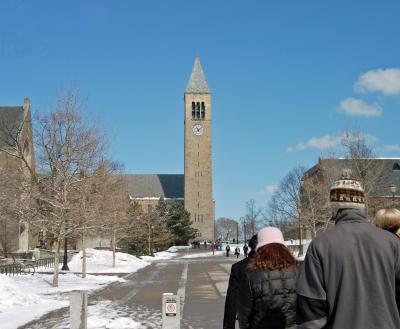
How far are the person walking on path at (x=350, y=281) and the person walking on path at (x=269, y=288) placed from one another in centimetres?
153

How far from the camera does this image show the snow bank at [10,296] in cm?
1628

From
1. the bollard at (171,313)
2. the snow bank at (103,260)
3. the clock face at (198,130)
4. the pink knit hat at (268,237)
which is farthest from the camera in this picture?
the clock face at (198,130)

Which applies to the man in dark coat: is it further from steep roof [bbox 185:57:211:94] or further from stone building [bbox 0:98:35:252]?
steep roof [bbox 185:57:211:94]

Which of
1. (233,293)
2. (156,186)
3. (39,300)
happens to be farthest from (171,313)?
(156,186)

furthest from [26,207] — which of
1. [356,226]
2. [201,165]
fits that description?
[201,165]

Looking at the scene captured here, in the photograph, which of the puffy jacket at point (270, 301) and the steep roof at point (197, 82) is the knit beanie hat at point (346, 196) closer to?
the puffy jacket at point (270, 301)

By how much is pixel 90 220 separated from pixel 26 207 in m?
2.97

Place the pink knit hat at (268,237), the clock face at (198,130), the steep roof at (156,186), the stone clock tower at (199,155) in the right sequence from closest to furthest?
the pink knit hat at (268,237), the stone clock tower at (199,155), the clock face at (198,130), the steep roof at (156,186)

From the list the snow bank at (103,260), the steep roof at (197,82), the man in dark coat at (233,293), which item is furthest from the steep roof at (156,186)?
the man in dark coat at (233,293)

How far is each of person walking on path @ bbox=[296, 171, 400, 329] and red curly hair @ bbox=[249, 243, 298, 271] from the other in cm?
154

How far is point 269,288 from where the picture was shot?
5.12 meters

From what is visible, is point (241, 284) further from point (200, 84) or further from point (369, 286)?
point (200, 84)

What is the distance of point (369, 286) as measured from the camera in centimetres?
352

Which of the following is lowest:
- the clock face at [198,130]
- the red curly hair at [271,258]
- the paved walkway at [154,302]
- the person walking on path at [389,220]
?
the paved walkway at [154,302]
